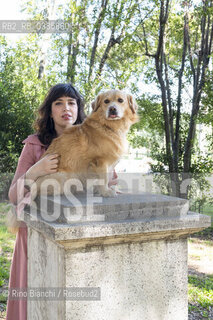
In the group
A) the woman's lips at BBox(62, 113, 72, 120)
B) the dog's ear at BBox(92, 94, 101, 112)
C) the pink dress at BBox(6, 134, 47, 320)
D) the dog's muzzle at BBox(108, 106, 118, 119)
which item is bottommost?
the pink dress at BBox(6, 134, 47, 320)

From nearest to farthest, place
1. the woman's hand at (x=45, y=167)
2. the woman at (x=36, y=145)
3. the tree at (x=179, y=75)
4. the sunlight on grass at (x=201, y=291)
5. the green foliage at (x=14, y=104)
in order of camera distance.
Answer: the woman's hand at (x=45, y=167)
the woman at (x=36, y=145)
the sunlight on grass at (x=201, y=291)
the tree at (x=179, y=75)
the green foliage at (x=14, y=104)

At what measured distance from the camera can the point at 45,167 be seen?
1953mm

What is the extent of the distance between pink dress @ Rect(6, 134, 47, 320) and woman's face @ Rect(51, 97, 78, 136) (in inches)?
9.4

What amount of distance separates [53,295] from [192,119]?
273 inches

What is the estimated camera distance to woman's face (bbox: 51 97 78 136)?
237 centimetres

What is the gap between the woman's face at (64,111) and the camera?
7.79ft

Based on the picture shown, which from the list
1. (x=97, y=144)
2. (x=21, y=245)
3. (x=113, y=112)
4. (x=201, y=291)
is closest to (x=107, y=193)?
(x=97, y=144)

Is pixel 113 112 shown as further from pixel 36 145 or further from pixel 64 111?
pixel 36 145

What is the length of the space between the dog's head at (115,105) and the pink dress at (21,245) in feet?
1.90

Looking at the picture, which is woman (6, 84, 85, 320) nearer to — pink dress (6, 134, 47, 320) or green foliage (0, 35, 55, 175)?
pink dress (6, 134, 47, 320)

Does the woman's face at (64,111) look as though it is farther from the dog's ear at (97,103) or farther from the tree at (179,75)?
the tree at (179,75)

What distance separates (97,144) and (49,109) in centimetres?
72

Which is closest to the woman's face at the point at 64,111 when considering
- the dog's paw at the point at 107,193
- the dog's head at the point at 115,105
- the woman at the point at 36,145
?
the woman at the point at 36,145

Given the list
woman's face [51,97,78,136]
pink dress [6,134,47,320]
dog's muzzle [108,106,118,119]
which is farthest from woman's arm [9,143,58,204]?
dog's muzzle [108,106,118,119]
